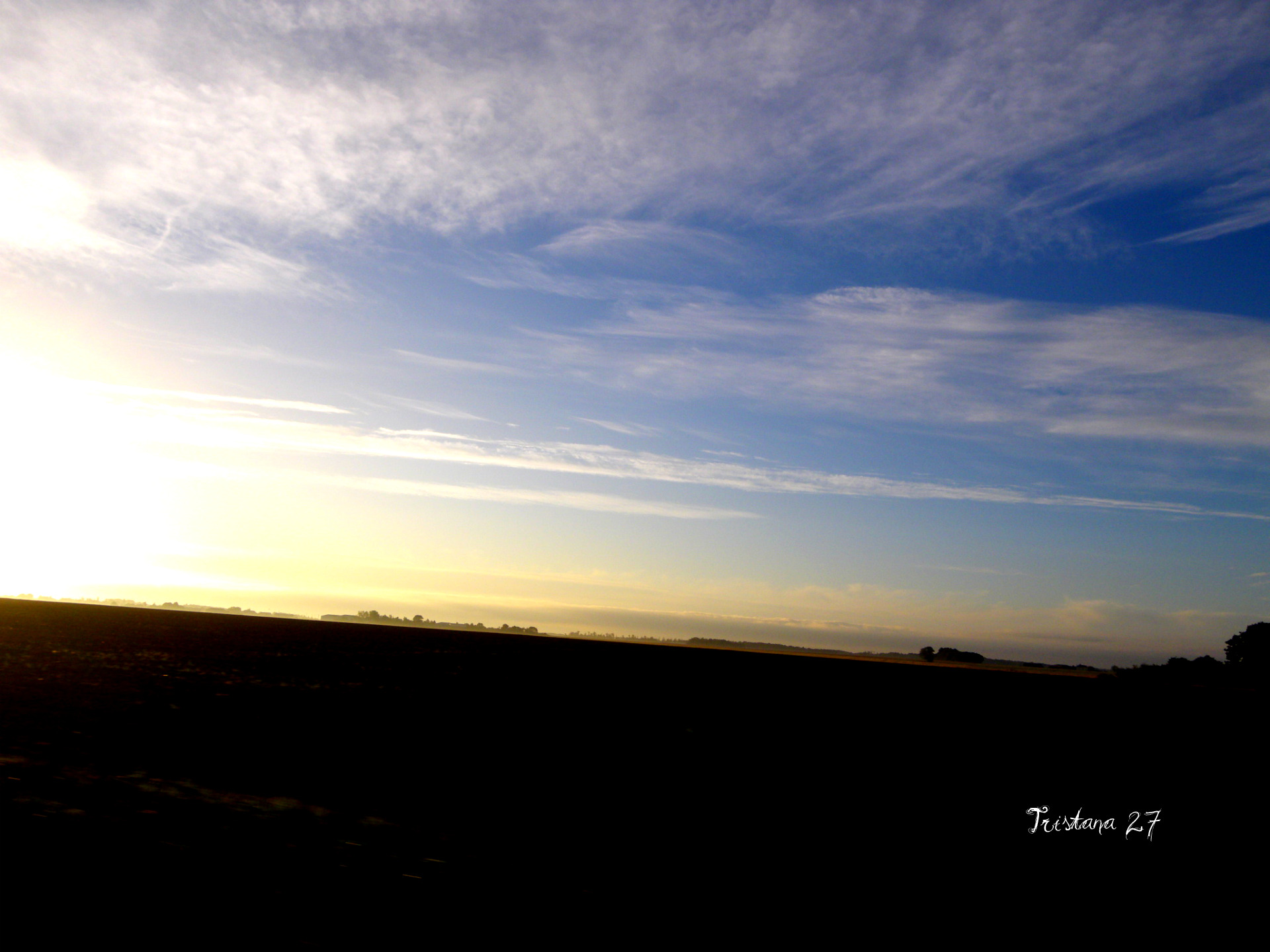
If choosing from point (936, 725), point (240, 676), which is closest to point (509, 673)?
point (240, 676)

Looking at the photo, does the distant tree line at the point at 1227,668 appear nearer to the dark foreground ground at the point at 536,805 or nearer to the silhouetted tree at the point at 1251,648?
the silhouetted tree at the point at 1251,648

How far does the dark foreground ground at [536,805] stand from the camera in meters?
11.9

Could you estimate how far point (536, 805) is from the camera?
18250 mm

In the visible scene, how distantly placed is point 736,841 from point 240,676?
35522 mm

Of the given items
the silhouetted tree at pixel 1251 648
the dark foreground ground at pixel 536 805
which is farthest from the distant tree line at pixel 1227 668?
the dark foreground ground at pixel 536 805

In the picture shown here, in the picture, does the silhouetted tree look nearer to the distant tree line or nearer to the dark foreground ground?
the distant tree line

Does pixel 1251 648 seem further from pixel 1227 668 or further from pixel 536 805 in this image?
pixel 536 805

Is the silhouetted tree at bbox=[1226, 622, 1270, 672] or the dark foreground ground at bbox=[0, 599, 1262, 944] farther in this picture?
the silhouetted tree at bbox=[1226, 622, 1270, 672]

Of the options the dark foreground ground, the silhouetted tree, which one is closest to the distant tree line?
the silhouetted tree

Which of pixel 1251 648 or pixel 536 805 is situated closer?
pixel 536 805

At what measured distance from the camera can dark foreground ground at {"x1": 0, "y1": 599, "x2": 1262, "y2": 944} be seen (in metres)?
11.9

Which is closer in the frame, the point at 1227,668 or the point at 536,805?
the point at 536,805

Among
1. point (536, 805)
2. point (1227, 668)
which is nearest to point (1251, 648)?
point (1227, 668)

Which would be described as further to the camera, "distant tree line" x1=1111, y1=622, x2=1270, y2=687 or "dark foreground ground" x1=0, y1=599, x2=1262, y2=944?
"distant tree line" x1=1111, y1=622, x2=1270, y2=687
